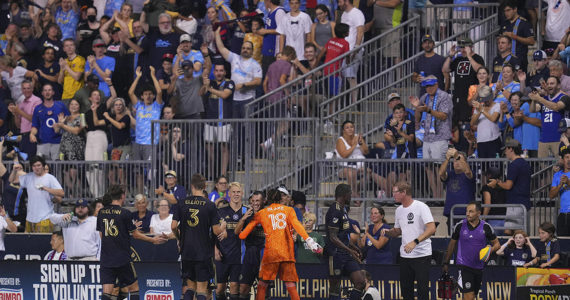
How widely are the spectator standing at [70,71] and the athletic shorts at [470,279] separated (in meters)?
11.7

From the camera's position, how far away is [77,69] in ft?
89.3

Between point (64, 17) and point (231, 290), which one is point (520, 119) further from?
point (64, 17)

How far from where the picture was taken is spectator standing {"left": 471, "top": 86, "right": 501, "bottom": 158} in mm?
22609

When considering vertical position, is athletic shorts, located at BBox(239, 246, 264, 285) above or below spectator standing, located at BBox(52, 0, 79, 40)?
below

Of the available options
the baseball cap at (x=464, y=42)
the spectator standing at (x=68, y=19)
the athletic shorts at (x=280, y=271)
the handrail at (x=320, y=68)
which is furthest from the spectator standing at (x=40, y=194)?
the baseball cap at (x=464, y=42)

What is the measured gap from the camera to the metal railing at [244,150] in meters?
23.2

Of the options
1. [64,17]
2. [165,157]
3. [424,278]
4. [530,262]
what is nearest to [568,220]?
[530,262]

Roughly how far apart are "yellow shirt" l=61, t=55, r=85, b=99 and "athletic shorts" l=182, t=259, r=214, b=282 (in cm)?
938

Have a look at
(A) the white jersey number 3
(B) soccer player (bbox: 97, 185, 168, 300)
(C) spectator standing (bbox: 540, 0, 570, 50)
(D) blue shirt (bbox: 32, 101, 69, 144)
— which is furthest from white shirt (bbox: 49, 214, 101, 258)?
(C) spectator standing (bbox: 540, 0, 570, 50)

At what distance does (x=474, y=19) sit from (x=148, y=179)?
8065 millimetres

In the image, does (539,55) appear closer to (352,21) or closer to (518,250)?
(352,21)

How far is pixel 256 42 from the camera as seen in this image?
26109 millimetres

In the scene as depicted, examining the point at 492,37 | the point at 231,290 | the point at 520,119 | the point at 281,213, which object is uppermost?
the point at 492,37

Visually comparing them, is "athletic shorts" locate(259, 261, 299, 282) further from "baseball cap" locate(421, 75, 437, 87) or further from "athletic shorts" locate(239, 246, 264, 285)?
"baseball cap" locate(421, 75, 437, 87)
